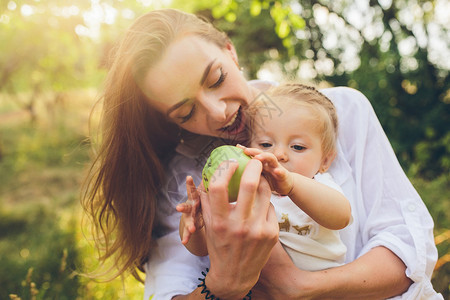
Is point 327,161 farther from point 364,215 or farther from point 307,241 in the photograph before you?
point 307,241

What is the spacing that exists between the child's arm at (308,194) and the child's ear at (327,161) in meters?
0.28

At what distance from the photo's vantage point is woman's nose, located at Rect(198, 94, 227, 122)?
5.18 ft

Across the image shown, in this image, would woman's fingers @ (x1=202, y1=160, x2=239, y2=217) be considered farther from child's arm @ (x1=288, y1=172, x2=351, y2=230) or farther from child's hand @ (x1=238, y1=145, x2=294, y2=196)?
child's arm @ (x1=288, y1=172, x2=351, y2=230)

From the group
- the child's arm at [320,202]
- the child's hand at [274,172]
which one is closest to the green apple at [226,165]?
the child's hand at [274,172]

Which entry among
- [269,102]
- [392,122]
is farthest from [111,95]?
[392,122]

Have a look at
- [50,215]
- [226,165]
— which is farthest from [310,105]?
[50,215]

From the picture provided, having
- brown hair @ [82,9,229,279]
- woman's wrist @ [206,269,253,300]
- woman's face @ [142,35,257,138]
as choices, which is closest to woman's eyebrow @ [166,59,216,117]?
woman's face @ [142,35,257,138]

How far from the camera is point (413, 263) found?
1388mm

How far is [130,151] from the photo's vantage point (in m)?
1.81

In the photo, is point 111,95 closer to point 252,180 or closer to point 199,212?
point 199,212

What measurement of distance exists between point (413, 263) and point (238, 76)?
104 centimetres

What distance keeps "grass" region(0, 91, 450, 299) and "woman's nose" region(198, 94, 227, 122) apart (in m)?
0.71

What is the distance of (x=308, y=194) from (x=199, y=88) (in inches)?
25.9

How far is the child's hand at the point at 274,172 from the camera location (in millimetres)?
1159
